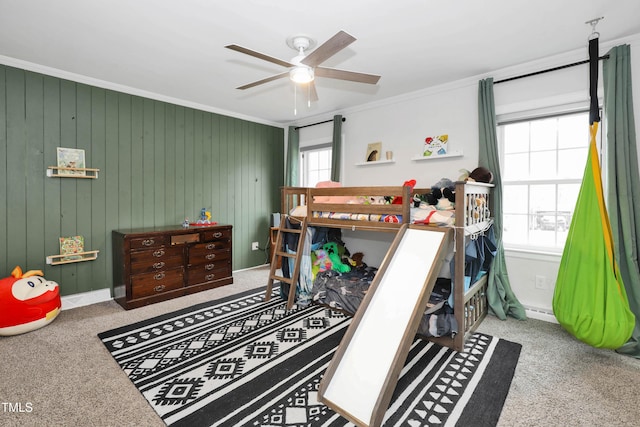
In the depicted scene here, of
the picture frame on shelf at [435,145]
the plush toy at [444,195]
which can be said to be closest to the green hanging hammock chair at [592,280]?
the plush toy at [444,195]

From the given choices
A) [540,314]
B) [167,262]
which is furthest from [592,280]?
[167,262]

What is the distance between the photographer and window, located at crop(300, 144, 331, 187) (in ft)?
16.3

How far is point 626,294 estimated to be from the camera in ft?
7.82

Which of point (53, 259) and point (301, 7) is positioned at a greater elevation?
point (301, 7)

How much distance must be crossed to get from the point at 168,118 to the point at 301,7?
2.66 m

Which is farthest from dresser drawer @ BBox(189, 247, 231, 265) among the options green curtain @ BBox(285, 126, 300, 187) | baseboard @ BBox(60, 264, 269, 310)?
green curtain @ BBox(285, 126, 300, 187)

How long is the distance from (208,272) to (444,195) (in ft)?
9.67

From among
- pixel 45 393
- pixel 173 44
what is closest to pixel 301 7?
pixel 173 44

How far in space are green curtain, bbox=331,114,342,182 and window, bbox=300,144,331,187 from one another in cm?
38

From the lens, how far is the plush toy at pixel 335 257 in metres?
3.62

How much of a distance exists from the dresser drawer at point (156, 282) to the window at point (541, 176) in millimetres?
3700

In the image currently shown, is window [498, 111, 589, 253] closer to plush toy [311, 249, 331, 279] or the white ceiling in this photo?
the white ceiling

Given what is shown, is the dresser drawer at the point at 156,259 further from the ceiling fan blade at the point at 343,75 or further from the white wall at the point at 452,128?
the ceiling fan blade at the point at 343,75

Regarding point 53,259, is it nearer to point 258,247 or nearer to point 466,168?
point 258,247
